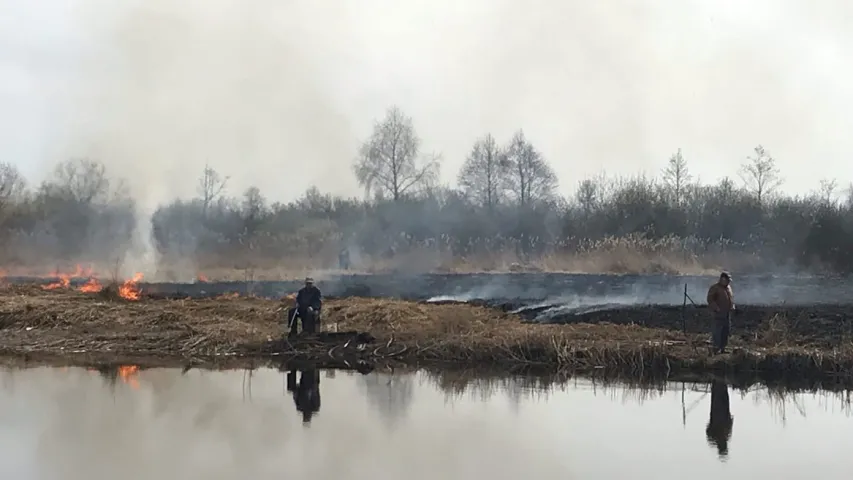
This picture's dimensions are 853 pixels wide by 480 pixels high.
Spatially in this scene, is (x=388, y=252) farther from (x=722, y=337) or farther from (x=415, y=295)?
(x=722, y=337)

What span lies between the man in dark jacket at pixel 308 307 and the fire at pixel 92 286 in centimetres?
1071

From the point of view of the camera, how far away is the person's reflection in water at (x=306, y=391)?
464 inches

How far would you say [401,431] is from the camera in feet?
34.4

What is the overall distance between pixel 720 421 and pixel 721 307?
4.55m

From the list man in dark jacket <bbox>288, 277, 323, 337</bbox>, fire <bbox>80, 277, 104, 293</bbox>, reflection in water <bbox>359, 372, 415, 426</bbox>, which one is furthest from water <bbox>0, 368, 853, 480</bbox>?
fire <bbox>80, 277, 104, 293</bbox>

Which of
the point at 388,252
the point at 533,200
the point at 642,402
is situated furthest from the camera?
the point at 533,200

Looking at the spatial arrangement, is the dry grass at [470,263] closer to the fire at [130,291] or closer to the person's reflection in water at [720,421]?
the fire at [130,291]

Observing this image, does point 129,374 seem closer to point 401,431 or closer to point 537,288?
point 401,431

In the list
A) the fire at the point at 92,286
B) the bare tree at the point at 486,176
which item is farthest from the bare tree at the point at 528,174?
the fire at the point at 92,286

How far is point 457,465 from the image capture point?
893 cm

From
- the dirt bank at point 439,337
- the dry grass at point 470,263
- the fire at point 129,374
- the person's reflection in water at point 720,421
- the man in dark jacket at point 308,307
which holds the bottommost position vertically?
the person's reflection in water at point 720,421

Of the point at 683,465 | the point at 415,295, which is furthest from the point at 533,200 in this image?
the point at 683,465

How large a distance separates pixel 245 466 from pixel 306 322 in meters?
9.37

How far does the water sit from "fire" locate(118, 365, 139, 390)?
5.0 inches
